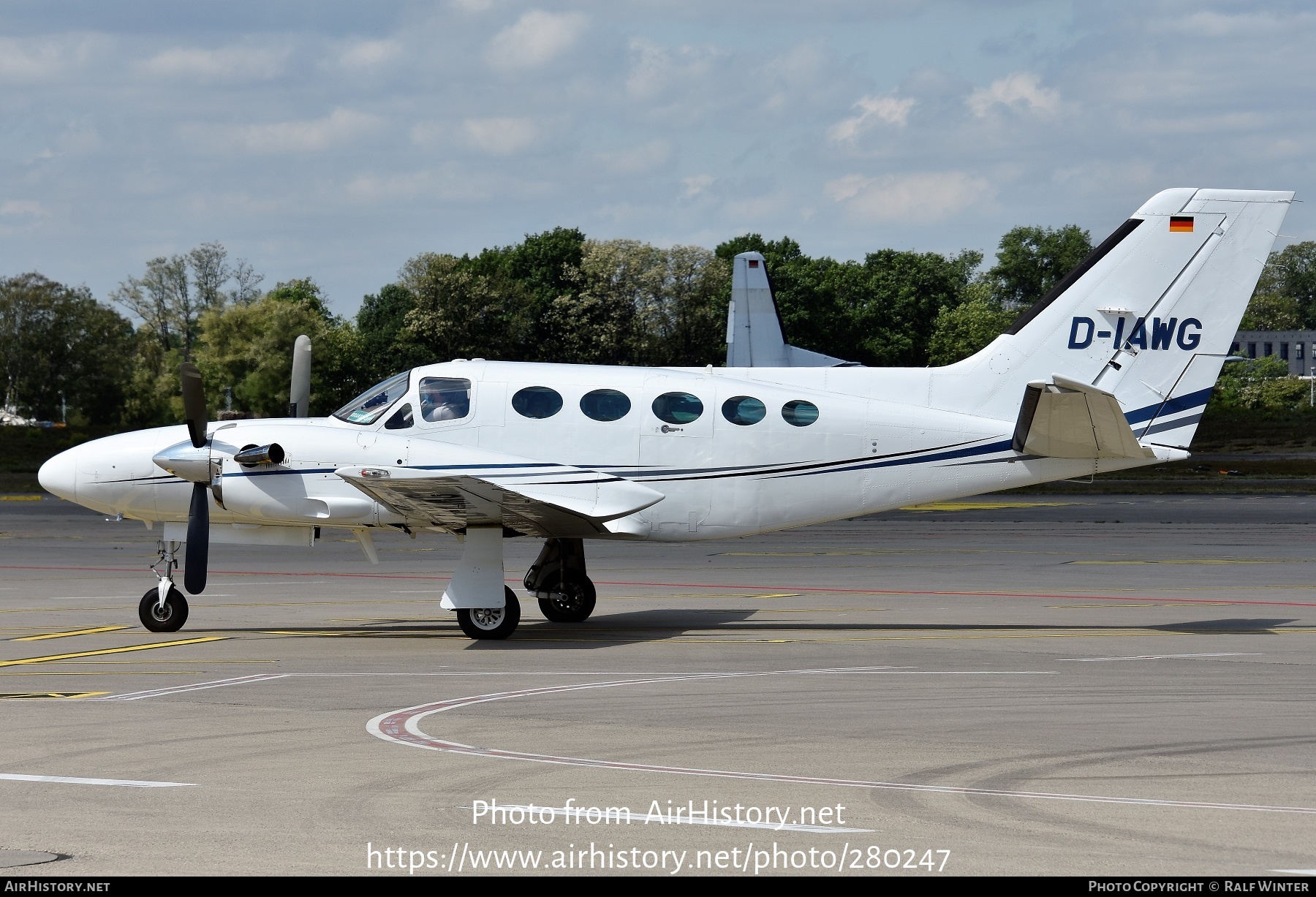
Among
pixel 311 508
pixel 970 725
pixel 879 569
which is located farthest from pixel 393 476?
pixel 879 569

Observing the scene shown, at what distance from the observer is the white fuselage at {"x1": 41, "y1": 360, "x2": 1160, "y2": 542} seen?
17.1 meters

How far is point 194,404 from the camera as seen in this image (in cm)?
1661

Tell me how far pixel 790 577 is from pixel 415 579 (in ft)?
22.3

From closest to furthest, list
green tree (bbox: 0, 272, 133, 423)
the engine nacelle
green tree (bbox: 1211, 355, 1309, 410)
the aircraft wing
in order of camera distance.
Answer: the aircraft wing → the engine nacelle → green tree (bbox: 0, 272, 133, 423) → green tree (bbox: 1211, 355, 1309, 410)

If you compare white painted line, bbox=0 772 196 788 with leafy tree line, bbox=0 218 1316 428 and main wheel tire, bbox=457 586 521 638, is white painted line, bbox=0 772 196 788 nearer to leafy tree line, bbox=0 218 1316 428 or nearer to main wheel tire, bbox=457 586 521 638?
main wheel tire, bbox=457 586 521 638

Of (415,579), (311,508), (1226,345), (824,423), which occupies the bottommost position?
(415,579)

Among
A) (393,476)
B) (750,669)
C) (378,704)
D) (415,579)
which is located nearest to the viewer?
(378,704)

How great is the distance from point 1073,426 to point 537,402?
6.69m

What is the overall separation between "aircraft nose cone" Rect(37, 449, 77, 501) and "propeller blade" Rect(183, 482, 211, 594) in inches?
64.3

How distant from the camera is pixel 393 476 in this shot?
16125 millimetres

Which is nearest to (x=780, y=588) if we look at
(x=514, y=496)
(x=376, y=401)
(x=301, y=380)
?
(x=514, y=496)

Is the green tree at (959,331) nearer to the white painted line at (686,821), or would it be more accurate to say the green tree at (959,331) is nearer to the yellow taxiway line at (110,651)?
the yellow taxiway line at (110,651)

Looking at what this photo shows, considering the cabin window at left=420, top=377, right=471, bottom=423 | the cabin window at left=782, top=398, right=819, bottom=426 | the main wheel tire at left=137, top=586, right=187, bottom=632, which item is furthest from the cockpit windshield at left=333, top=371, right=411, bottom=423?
the cabin window at left=782, top=398, right=819, bottom=426
